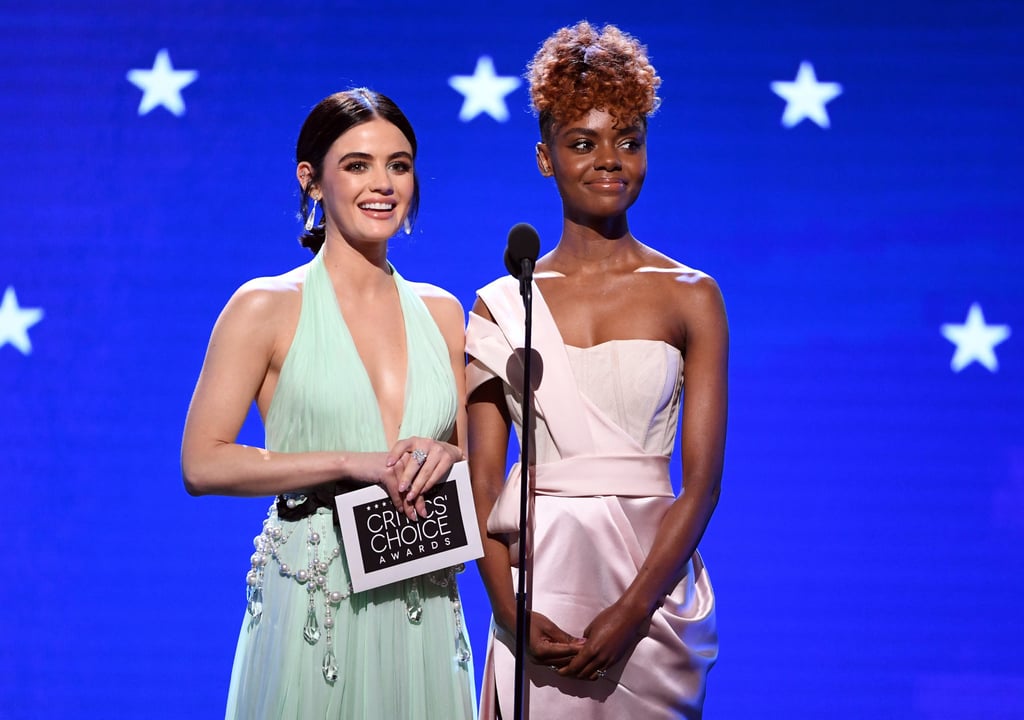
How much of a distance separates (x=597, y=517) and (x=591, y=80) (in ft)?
2.73

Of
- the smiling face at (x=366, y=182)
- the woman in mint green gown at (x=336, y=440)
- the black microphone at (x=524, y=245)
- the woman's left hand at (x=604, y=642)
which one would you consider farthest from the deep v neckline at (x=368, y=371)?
the woman's left hand at (x=604, y=642)

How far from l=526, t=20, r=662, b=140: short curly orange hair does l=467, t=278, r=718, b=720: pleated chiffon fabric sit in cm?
40

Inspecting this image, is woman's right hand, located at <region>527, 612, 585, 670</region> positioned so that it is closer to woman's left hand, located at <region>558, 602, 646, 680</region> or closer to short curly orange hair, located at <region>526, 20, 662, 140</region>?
woman's left hand, located at <region>558, 602, 646, 680</region>

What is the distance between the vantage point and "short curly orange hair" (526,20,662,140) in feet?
8.02

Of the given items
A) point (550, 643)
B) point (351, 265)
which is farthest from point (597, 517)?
point (351, 265)

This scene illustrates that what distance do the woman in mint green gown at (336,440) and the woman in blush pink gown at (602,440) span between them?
115mm

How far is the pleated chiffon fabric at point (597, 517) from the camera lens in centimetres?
238

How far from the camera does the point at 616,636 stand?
7.55 ft

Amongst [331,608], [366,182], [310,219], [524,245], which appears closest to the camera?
[524,245]

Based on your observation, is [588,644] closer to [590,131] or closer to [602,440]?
[602,440]

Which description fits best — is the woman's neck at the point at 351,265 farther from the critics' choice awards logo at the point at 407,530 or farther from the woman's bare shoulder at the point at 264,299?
the critics' choice awards logo at the point at 407,530

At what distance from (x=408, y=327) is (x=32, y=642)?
1774mm

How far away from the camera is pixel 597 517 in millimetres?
2381

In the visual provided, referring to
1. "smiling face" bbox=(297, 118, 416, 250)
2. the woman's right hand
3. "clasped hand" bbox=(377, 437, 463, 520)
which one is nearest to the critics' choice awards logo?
"clasped hand" bbox=(377, 437, 463, 520)
